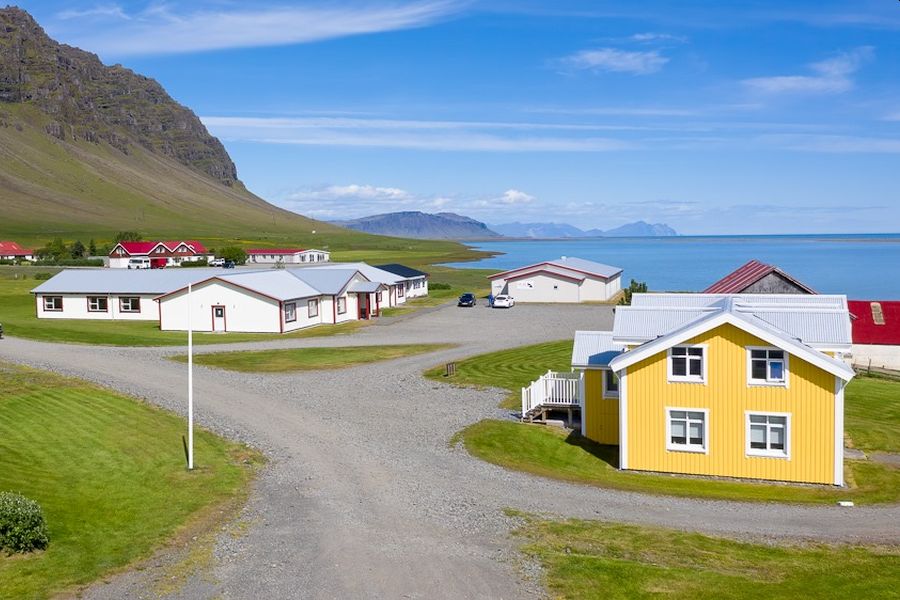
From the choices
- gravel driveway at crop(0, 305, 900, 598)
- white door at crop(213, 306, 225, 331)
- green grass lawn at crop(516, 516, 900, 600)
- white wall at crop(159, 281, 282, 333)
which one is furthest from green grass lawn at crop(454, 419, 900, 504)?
white door at crop(213, 306, 225, 331)

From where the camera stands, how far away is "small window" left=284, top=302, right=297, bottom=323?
2432 inches

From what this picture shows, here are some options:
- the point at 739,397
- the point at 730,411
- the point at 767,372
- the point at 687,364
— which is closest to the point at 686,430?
the point at 730,411

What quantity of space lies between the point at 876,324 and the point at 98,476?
151 ft

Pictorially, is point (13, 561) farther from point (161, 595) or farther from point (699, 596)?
point (699, 596)

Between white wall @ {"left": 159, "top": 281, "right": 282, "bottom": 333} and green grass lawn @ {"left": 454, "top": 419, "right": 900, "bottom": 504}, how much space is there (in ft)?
109

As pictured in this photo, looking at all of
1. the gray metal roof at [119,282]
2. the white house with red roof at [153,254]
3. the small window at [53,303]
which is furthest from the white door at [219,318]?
the white house with red roof at [153,254]

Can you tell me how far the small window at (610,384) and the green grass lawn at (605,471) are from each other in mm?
1974

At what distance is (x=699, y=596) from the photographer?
15.9 metres

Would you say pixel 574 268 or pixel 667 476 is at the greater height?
pixel 574 268

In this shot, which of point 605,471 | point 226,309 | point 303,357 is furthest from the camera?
point 226,309

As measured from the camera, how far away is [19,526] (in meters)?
16.8

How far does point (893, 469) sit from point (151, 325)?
53653mm

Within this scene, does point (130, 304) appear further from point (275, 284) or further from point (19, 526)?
point (19, 526)

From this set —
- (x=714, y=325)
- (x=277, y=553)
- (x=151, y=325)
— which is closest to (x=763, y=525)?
(x=714, y=325)
